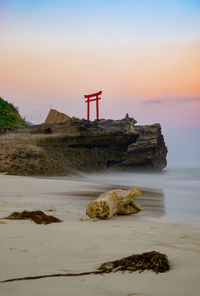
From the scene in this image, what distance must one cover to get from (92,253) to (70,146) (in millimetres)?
13735

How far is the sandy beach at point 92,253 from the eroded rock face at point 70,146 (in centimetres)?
913

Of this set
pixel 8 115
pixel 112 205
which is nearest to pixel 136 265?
pixel 112 205

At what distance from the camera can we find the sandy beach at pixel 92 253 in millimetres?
1639

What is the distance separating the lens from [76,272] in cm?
187

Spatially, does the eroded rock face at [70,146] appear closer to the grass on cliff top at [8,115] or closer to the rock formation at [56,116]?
the rock formation at [56,116]

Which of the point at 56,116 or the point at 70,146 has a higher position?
the point at 56,116

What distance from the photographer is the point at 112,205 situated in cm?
400

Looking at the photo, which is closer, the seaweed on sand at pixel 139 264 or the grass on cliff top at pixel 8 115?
the seaweed on sand at pixel 139 264

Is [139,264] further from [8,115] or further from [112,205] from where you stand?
[8,115]

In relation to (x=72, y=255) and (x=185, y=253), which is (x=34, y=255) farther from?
(x=185, y=253)

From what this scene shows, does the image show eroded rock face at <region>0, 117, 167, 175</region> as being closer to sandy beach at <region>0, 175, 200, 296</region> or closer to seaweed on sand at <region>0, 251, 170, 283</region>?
sandy beach at <region>0, 175, 200, 296</region>

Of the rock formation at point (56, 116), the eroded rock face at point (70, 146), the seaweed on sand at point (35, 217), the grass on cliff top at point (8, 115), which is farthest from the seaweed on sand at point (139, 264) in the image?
the grass on cliff top at point (8, 115)

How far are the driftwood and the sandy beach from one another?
126mm

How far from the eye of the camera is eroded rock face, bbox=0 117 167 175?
1278 centimetres
